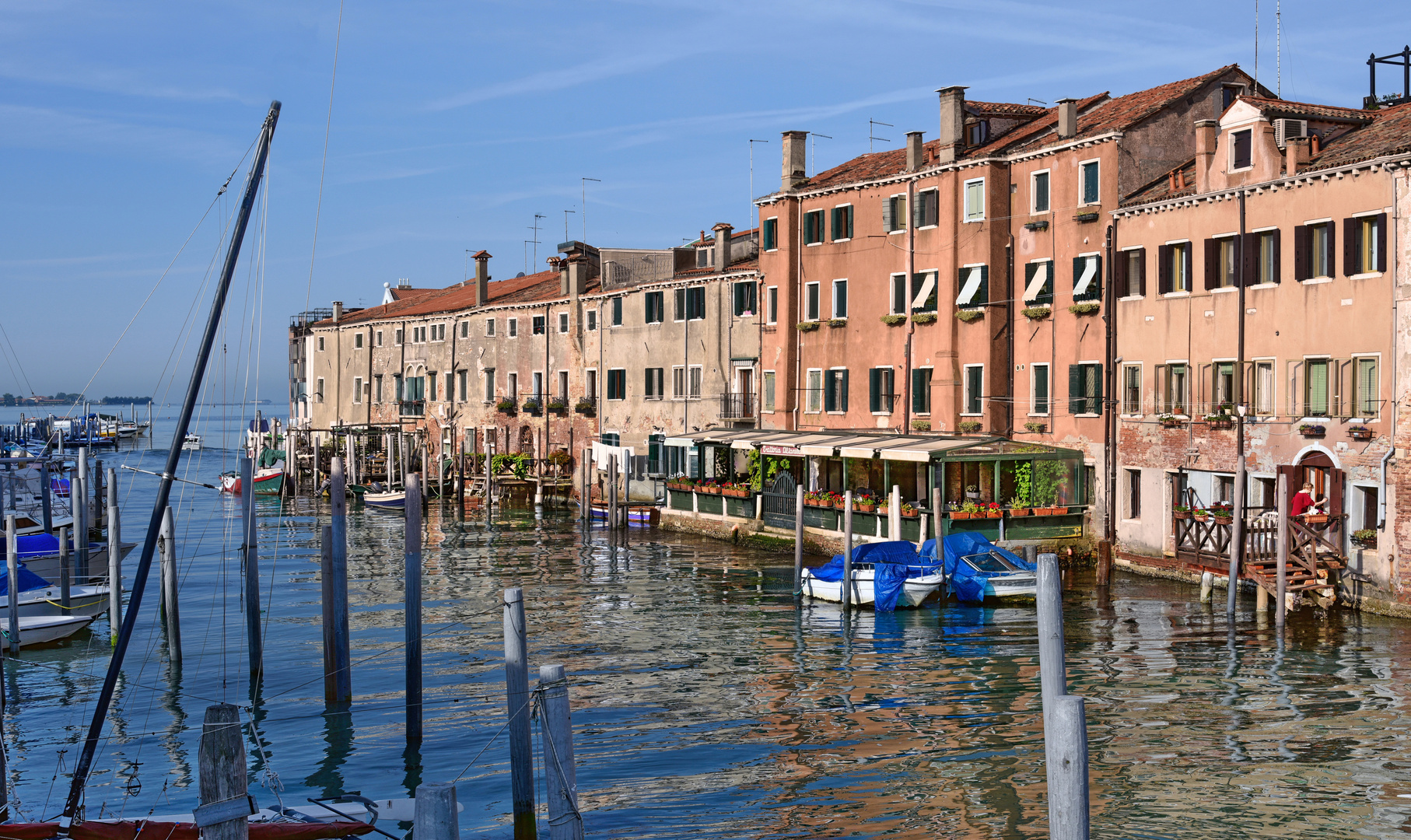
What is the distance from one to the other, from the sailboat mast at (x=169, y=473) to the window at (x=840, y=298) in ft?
85.8

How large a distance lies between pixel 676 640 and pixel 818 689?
4.63 m

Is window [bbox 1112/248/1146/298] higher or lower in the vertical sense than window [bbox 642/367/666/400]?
higher

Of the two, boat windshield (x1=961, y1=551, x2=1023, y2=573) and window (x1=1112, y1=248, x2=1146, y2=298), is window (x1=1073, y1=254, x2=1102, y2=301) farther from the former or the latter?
boat windshield (x1=961, y1=551, x2=1023, y2=573)

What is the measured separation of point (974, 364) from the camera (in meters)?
34.2

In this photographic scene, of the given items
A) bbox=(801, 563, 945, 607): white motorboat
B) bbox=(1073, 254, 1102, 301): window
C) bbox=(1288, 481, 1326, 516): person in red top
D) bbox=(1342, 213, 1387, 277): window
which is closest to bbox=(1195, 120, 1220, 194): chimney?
bbox=(1073, 254, 1102, 301): window

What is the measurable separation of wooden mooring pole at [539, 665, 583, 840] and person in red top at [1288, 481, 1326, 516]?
18.7 meters

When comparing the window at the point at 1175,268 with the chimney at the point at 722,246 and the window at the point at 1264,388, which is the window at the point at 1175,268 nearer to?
the window at the point at 1264,388

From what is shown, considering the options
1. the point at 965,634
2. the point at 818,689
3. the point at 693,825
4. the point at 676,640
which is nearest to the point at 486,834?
the point at 693,825

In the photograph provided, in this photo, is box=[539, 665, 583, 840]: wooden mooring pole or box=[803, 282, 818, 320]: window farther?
box=[803, 282, 818, 320]: window

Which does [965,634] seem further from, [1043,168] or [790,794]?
[1043,168]

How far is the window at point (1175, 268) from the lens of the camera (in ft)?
94.2

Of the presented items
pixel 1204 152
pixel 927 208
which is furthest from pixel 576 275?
pixel 1204 152

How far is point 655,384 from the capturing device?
47.6m

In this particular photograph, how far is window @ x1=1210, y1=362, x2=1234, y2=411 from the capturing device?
2745 cm
